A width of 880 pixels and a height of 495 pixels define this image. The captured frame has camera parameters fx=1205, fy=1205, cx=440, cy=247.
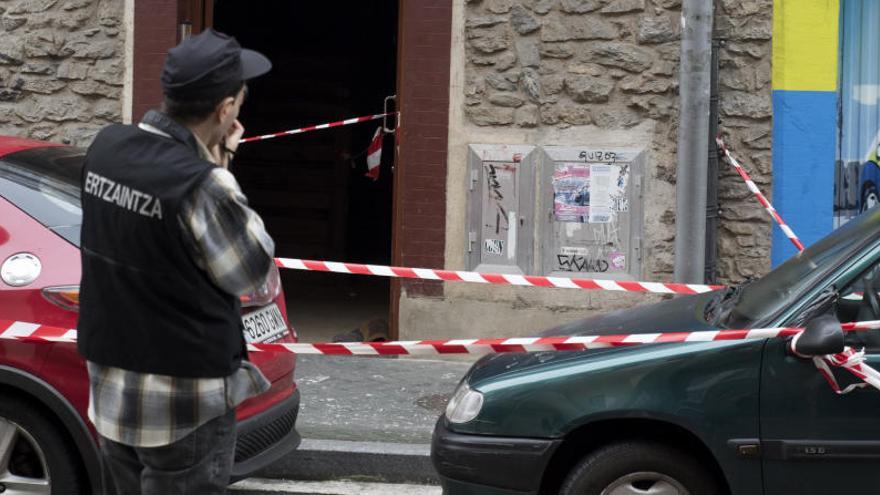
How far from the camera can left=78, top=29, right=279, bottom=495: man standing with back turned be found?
120 inches

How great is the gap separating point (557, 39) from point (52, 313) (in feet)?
16.8

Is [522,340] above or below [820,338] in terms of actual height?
below

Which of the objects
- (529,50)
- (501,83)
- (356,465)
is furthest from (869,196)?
(356,465)

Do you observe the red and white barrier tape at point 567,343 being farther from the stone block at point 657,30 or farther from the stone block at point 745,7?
the stone block at point 745,7

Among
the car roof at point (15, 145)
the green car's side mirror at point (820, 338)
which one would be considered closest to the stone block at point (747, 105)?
the green car's side mirror at point (820, 338)

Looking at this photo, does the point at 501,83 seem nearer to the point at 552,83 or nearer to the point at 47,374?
the point at 552,83

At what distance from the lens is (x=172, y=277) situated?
120 inches

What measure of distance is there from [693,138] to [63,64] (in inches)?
193

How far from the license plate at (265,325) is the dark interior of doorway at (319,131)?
7.14m

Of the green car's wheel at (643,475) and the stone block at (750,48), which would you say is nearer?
the green car's wheel at (643,475)

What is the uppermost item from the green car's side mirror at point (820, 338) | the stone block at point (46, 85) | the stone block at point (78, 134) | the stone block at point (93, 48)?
the stone block at point (93, 48)

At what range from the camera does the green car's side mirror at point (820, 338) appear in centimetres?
404

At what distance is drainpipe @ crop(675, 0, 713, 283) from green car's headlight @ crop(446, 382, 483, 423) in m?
3.50

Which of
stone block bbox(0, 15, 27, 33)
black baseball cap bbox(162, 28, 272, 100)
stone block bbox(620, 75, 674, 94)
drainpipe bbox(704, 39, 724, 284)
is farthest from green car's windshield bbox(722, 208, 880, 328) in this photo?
stone block bbox(0, 15, 27, 33)
